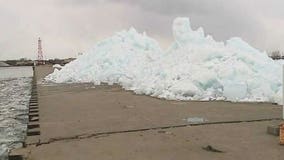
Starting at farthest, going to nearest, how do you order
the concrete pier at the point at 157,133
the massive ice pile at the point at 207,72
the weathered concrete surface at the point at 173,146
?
the massive ice pile at the point at 207,72
the concrete pier at the point at 157,133
the weathered concrete surface at the point at 173,146

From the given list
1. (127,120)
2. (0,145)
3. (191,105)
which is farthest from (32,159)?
(191,105)

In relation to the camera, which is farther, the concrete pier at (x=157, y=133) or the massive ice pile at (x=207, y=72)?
the massive ice pile at (x=207, y=72)

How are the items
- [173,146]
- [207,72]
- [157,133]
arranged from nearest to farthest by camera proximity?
1. [173,146]
2. [157,133]
3. [207,72]

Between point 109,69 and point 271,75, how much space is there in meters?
11.9

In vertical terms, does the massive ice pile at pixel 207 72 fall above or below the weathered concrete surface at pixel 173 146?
above

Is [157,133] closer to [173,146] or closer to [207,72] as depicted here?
[173,146]

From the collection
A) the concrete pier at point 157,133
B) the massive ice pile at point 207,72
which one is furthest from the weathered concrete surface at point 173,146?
the massive ice pile at point 207,72

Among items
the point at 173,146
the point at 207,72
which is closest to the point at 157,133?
the point at 173,146

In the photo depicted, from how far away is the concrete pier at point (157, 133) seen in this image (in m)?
6.17

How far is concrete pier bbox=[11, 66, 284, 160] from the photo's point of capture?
617 cm

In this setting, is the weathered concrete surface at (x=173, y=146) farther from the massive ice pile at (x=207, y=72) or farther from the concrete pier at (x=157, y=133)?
the massive ice pile at (x=207, y=72)

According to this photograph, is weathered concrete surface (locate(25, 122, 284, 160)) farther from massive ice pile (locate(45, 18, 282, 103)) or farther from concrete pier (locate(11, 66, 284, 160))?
massive ice pile (locate(45, 18, 282, 103))

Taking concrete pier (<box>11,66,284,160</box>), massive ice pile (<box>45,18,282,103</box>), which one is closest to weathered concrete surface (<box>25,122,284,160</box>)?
concrete pier (<box>11,66,284,160</box>)

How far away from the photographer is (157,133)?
7742 mm
